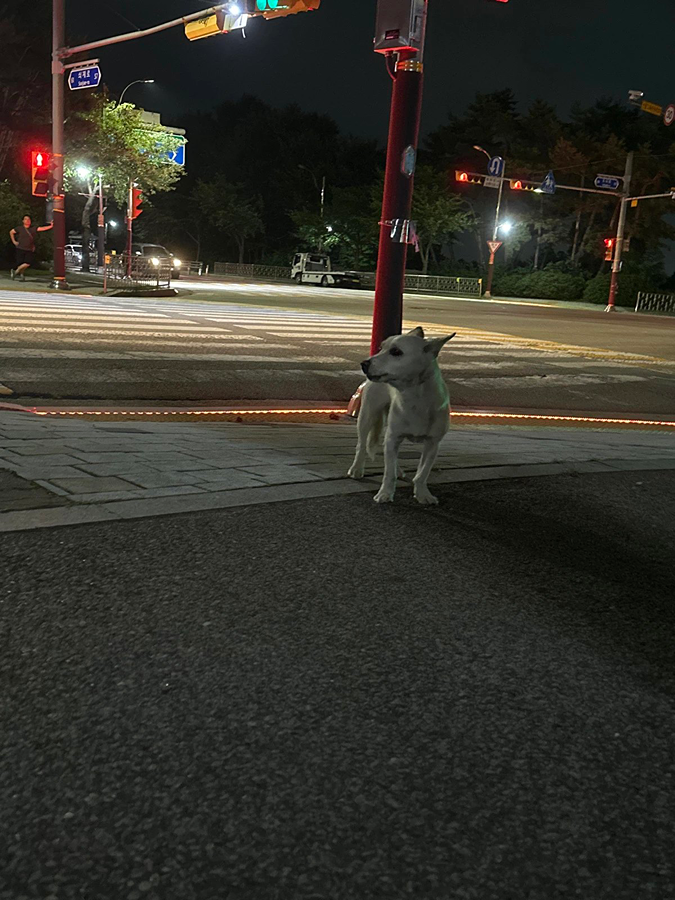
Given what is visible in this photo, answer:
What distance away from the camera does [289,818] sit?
7.39 ft

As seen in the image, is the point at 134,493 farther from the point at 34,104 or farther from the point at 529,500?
the point at 34,104

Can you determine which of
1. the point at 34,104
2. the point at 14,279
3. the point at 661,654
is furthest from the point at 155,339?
the point at 34,104

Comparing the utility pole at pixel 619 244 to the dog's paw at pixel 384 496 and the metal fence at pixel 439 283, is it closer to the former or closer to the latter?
the metal fence at pixel 439 283

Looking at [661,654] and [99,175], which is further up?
[99,175]

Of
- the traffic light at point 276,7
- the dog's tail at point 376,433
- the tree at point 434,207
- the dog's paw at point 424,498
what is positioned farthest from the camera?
the tree at point 434,207

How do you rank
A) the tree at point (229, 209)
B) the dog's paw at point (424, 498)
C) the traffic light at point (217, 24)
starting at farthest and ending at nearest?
1. the tree at point (229, 209)
2. the traffic light at point (217, 24)
3. the dog's paw at point (424, 498)

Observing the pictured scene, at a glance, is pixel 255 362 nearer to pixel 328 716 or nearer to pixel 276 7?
pixel 276 7

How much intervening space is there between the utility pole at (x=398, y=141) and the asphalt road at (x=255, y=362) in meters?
2.31

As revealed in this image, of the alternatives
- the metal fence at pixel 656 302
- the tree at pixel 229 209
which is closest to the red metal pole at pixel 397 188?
the metal fence at pixel 656 302

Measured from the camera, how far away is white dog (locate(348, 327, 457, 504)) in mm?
5020

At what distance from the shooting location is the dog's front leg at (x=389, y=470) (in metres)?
5.34

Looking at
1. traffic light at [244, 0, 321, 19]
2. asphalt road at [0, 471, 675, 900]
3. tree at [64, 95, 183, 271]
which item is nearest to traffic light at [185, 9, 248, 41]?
traffic light at [244, 0, 321, 19]

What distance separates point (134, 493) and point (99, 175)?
41.3 m

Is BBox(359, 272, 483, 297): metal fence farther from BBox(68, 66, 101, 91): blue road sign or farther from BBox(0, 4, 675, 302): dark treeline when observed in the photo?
BBox(68, 66, 101, 91): blue road sign
